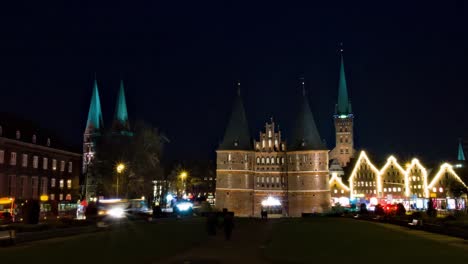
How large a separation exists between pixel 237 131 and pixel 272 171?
462 inches

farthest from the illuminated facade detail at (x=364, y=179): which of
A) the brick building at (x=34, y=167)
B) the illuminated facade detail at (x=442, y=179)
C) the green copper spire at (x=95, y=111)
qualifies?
the brick building at (x=34, y=167)

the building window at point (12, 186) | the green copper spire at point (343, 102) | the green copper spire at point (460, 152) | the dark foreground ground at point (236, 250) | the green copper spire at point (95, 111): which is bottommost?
the dark foreground ground at point (236, 250)

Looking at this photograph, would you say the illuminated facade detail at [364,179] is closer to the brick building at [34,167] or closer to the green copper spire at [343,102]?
the green copper spire at [343,102]

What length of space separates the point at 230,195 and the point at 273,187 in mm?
10911

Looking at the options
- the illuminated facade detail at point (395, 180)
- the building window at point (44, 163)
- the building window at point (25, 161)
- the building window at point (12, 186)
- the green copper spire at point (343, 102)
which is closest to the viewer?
the building window at point (12, 186)

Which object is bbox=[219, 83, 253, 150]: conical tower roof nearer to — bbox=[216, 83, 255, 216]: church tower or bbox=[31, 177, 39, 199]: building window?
bbox=[216, 83, 255, 216]: church tower

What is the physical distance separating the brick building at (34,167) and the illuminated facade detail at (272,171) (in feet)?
103

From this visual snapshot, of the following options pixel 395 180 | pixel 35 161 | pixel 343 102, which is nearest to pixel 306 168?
pixel 395 180

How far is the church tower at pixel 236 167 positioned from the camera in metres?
108

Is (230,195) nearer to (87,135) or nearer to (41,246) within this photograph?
(87,135)

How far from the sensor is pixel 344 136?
18738 cm

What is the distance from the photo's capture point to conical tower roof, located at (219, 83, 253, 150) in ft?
364

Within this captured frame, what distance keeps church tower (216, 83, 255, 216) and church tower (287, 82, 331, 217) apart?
8509mm

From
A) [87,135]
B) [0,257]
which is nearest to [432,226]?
[0,257]
